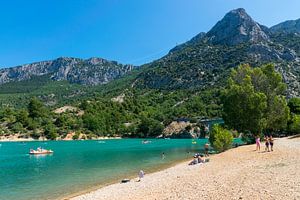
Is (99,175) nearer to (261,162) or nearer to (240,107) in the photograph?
(261,162)

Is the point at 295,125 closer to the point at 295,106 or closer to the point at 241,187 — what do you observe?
the point at 295,106

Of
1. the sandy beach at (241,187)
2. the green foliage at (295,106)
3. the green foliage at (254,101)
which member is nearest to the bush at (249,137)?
the green foliage at (254,101)

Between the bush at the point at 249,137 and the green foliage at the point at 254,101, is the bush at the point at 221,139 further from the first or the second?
the bush at the point at 249,137

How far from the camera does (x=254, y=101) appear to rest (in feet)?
216

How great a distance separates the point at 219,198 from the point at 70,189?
927 inches

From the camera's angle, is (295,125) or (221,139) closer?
(221,139)

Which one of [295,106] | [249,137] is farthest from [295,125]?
[249,137]

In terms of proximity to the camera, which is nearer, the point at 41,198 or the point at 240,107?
the point at 41,198

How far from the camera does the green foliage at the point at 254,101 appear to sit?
66.5 meters

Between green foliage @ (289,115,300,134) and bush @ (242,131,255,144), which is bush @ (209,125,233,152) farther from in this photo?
green foliage @ (289,115,300,134)

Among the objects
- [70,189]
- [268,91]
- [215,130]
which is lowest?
[70,189]

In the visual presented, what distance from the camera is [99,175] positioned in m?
52.8

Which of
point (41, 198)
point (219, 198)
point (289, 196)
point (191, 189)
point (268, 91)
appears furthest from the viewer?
point (268, 91)

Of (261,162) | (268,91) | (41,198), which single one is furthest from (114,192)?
(268,91)
